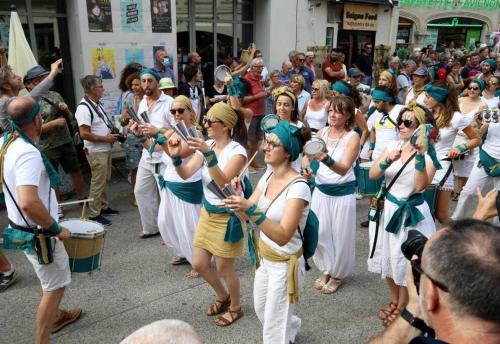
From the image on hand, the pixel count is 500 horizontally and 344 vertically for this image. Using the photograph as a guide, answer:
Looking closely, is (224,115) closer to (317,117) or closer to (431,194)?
(431,194)

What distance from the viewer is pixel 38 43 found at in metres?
7.89

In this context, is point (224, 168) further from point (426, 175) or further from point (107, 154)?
point (107, 154)

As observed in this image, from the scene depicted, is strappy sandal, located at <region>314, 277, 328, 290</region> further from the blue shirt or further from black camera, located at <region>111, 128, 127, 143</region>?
the blue shirt

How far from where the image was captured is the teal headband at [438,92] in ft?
15.4

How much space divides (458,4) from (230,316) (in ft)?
78.3

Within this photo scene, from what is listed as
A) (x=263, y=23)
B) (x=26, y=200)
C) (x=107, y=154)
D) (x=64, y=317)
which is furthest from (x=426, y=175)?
(x=263, y=23)

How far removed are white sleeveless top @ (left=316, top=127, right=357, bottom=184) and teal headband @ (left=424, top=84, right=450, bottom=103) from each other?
129 cm

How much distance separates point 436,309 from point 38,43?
27.4ft

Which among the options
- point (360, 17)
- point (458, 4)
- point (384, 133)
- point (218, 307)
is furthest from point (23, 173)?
point (458, 4)

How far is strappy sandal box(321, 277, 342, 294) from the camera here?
4214 millimetres

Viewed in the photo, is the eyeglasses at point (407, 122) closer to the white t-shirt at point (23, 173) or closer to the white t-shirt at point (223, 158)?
the white t-shirt at point (223, 158)

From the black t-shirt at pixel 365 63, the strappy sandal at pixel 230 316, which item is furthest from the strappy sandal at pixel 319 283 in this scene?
the black t-shirt at pixel 365 63

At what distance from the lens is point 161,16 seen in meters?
8.34

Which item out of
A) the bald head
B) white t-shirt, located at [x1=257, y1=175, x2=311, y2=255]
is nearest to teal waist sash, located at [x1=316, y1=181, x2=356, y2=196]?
white t-shirt, located at [x1=257, y1=175, x2=311, y2=255]
